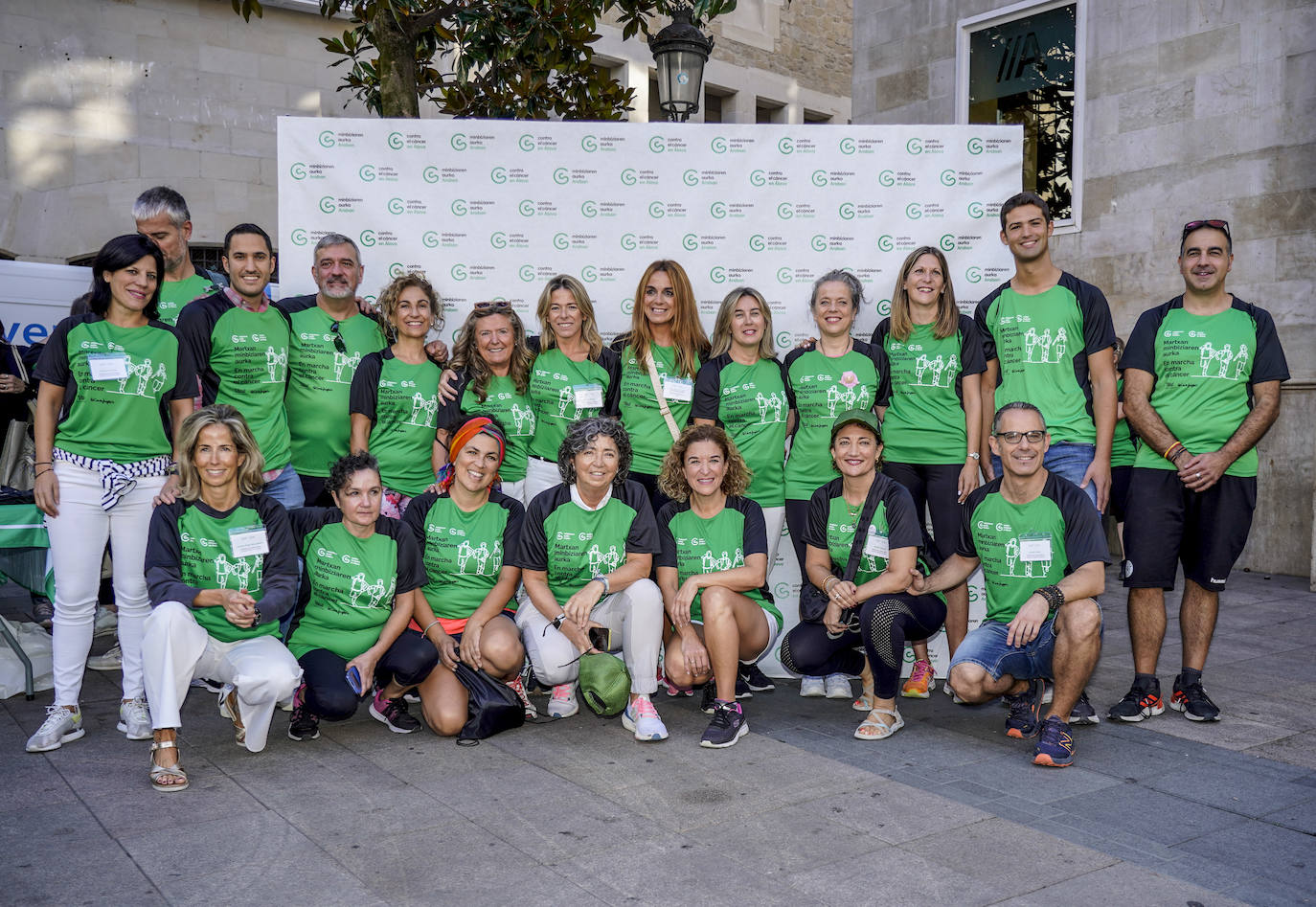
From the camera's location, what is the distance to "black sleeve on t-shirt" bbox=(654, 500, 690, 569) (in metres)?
4.68

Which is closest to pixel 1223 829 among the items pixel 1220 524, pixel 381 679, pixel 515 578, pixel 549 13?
pixel 1220 524

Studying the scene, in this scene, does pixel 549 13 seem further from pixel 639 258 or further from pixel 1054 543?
pixel 1054 543

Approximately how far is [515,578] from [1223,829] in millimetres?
2781

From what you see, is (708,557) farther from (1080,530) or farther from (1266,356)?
(1266,356)

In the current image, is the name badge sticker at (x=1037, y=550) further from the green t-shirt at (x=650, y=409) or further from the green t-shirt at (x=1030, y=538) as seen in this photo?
the green t-shirt at (x=650, y=409)

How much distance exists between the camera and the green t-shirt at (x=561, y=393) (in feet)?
16.6

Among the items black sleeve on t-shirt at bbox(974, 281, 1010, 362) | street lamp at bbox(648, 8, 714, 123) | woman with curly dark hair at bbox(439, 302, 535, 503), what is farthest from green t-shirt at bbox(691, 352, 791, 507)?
street lamp at bbox(648, 8, 714, 123)

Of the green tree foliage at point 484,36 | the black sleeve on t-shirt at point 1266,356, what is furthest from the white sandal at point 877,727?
the green tree foliage at point 484,36

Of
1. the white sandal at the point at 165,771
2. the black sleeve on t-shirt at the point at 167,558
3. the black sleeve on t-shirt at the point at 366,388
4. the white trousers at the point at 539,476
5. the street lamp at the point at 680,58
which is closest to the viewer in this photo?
the white sandal at the point at 165,771

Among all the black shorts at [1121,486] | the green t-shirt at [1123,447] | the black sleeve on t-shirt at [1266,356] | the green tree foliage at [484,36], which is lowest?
the black shorts at [1121,486]

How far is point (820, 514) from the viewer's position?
186 inches

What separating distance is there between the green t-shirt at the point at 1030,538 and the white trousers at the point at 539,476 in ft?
6.29

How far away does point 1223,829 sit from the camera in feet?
11.0

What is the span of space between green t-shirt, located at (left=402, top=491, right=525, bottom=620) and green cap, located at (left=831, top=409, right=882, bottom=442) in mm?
1453
